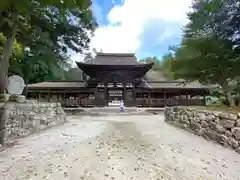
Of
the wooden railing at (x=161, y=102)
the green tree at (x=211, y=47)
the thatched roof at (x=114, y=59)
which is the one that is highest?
the thatched roof at (x=114, y=59)

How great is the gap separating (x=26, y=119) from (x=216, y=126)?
6.05m

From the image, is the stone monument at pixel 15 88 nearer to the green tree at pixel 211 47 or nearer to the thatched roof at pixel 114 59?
the green tree at pixel 211 47

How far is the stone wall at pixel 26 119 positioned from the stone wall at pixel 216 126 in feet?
19.3

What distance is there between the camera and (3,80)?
7777 mm

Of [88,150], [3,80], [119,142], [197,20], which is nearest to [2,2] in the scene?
[88,150]

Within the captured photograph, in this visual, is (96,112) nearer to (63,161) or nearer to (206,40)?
(206,40)

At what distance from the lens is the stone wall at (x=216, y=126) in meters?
4.65

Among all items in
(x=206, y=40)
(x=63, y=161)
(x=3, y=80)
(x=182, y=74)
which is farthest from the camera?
(x=182, y=74)

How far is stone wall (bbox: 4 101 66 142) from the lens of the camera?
5.67 m

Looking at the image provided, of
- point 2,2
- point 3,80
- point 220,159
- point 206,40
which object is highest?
point 206,40

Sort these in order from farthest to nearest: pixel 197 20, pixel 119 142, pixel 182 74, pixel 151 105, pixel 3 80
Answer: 1. pixel 151 105
2. pixel 182 74
3. pixel 197 20
4. pixel 3 80
5. pixel 119 142

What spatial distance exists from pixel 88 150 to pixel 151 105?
15993 millimetres

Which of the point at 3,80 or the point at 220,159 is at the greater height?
the point at 3,80

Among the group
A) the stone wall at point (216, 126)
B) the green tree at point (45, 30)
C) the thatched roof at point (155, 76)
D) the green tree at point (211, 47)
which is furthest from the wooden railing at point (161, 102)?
the thatched roof at point (155, 76)
